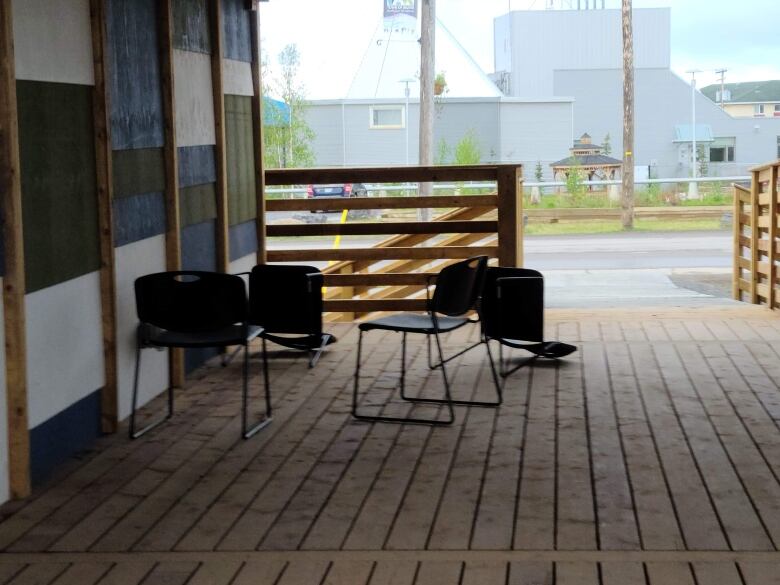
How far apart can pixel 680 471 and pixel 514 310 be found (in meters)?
2.16

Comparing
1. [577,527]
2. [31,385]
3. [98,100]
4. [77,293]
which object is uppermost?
[98,100]

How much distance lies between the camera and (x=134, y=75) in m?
5.11

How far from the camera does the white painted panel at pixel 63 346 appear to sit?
13.4ft

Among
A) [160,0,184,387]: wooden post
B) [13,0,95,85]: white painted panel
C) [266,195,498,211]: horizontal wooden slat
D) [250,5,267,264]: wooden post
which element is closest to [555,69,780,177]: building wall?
[266,195,498,211]: horizontal wooden slat

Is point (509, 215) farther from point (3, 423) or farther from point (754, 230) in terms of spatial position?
point (3, 423)

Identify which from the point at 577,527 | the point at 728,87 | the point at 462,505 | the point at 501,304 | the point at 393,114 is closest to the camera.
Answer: the point at 577,527

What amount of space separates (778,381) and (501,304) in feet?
4.67

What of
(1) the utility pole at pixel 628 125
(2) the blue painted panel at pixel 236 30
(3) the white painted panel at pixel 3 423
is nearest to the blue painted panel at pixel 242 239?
(2) the blue painted panel at pixel 236 30

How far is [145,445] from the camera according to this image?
4.61m

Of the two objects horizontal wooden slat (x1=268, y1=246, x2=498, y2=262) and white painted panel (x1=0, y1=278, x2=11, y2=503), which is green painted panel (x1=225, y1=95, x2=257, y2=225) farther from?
white painted panel (x1=0, y1=278, x2=11, y2=503)

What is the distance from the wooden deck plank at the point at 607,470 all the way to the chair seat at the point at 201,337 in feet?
4.71

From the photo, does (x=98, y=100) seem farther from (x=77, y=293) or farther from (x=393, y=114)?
(x=393, y=114)

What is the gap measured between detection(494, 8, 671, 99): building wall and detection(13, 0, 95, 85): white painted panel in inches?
1089

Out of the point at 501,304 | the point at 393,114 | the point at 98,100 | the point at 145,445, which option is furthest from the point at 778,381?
the point at 393,114
